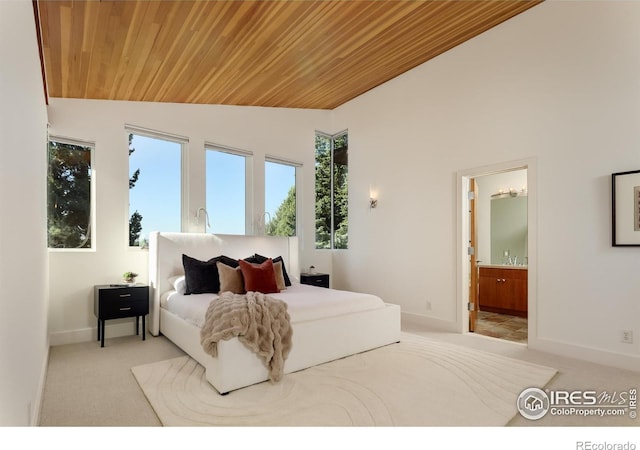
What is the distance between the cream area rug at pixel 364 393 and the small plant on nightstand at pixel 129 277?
1.30 m

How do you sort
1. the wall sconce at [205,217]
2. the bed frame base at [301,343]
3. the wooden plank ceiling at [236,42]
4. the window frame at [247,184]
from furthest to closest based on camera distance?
the window frame at [247,184] → the wall sconce at [205,217] → the wooden plank ceiling at [236,42] → the bed frame base at [301,343]

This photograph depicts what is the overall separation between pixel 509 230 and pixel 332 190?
2.99 meters

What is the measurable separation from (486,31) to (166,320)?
15.4ft

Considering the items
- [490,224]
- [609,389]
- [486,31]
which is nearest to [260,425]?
[609,389]

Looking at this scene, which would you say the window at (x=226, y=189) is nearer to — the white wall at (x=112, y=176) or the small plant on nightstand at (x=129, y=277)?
the white wall at (x=112, y=176)

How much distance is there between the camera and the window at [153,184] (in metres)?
4.24

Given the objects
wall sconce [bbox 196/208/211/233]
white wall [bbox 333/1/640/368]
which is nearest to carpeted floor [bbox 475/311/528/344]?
white wall [bbox 333/1/640/368]

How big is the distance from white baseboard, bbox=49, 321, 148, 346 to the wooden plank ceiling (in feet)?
8.10

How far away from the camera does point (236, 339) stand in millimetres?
2529

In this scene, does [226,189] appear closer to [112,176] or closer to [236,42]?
[112,176]

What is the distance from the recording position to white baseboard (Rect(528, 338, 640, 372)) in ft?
9.70

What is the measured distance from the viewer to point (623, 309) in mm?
3023

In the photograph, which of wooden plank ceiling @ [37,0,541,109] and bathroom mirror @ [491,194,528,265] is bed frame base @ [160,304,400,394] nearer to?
wooden plank ceiling @ [37,0,541,109]

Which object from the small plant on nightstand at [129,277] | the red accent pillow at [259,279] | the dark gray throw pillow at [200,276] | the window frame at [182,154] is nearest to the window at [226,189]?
the window frame at [182,154]
